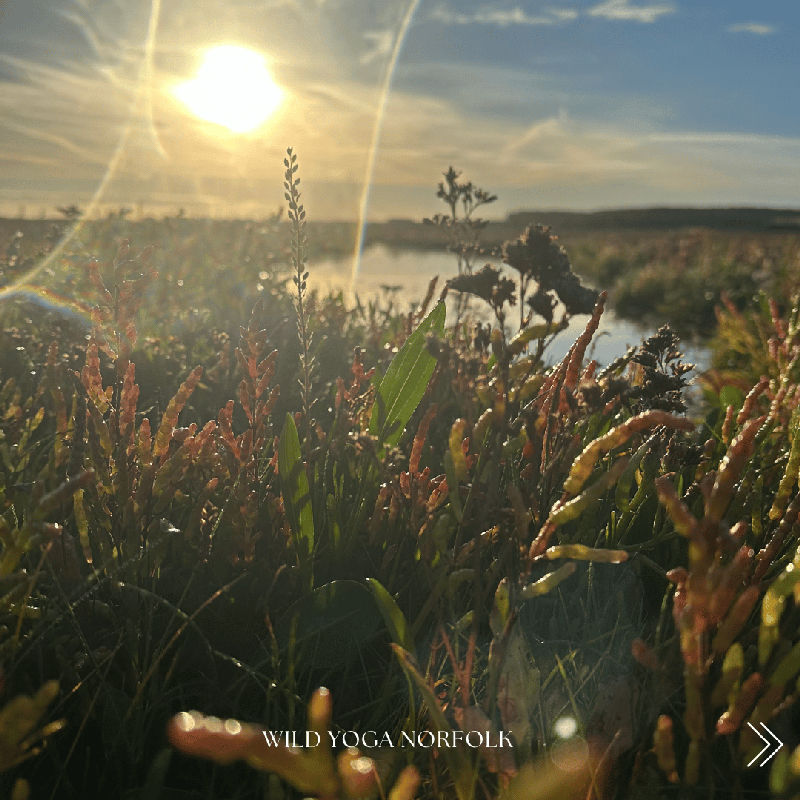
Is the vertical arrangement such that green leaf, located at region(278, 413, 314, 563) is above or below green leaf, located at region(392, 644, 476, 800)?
above

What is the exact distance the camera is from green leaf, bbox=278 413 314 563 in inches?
70.2

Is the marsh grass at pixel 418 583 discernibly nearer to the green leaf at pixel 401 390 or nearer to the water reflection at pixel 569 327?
the green leaf at pixel 401 390

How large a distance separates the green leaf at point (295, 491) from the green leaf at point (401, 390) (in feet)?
1.11

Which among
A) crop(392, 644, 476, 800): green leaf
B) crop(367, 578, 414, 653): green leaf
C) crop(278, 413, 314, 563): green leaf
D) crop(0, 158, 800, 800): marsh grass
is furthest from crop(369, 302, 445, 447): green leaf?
crop(392, 644, 476, 800): green leaf

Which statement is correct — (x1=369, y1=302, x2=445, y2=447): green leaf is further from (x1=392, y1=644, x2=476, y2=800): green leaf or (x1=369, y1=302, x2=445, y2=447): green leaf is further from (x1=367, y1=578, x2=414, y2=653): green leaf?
(x1=392, y1=644, x2=476, y2=800): green leaf

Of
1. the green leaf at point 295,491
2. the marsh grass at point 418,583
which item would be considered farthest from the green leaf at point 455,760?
the green leaf at point 295,491

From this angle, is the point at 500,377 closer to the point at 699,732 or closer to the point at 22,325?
the point at 699,732

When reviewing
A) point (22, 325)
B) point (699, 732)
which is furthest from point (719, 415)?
point (22, 325)

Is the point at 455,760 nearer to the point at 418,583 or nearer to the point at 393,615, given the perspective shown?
the point at 393,615

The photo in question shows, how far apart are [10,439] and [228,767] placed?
147 cm

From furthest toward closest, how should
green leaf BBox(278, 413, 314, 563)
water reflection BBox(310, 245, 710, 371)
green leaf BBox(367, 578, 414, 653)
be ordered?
1. water reflection BBox(310, 245, 710, 371)
2. green leaf BBox(278, 413, 314, 563)
3. green leaf BBox(367, 578, 414, 653)

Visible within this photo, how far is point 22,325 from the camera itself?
4352mm

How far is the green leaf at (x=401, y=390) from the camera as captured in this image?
7.11ft

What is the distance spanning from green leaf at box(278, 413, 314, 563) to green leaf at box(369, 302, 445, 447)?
34cm
